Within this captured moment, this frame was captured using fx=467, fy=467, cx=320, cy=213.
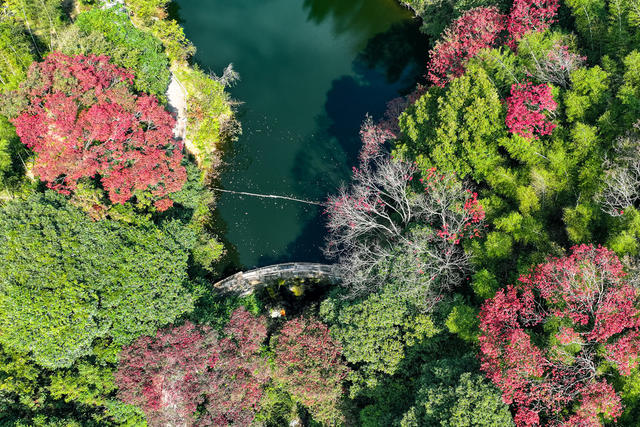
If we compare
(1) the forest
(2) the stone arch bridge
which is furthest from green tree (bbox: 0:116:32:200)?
(2) the stone arch bridge

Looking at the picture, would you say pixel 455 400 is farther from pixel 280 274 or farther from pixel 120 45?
pixel 120 45

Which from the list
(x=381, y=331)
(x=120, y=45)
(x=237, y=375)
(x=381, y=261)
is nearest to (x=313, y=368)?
(x=237, y=375)

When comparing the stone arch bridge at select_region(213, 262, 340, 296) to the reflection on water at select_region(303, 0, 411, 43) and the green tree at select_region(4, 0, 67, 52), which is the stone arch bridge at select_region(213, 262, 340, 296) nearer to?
the green tree at select_region(4, 0, 67, 52)

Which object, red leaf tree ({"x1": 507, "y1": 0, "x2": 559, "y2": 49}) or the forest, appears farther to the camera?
red leaf tree ({"x1": 507, "y1": 0, "x2": 559, "y2": 49})

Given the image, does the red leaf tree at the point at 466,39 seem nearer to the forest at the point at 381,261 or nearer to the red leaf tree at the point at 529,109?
the forest at the point at 381,261

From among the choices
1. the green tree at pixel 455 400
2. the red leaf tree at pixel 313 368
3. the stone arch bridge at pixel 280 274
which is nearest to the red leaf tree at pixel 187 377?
the red leaf tree at pixel 313 368
